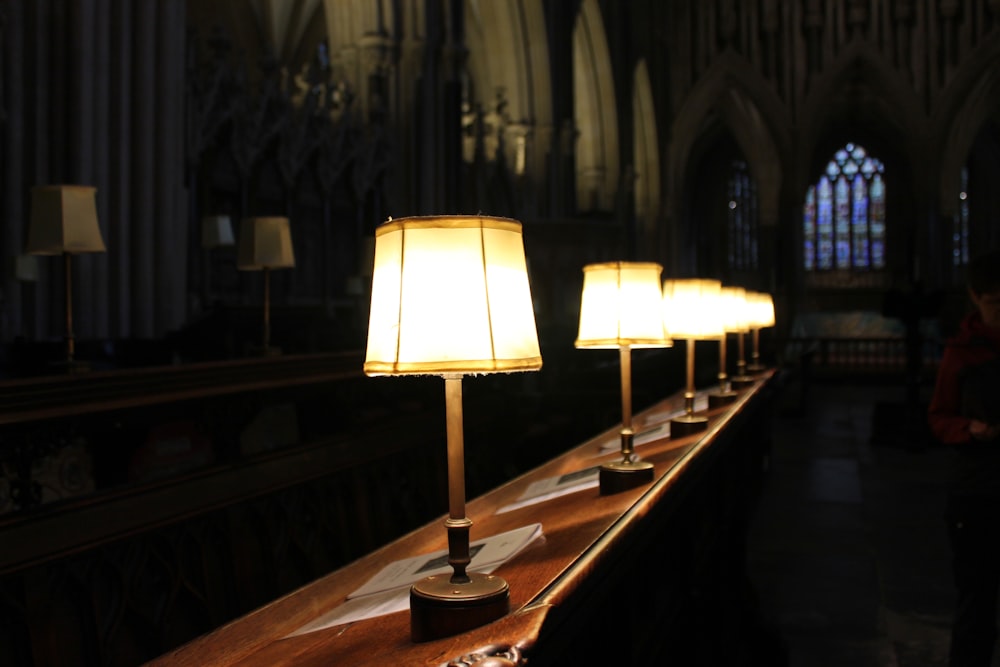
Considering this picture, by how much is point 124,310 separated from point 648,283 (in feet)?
17.1

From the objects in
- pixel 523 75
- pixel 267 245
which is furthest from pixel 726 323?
pixel 523 75

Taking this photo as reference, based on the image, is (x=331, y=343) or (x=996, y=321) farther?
(x=331, y=343)

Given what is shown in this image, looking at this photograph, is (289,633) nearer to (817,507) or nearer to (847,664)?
(847,664)

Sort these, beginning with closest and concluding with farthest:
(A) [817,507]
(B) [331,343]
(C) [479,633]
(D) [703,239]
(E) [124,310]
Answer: (C) [479,633], (A) [817,507], (E) [124,310], (B) [331,343], (D) [703,239]

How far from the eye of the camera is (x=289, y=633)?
1.39 meters

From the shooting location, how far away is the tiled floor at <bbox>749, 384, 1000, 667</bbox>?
3.44 m

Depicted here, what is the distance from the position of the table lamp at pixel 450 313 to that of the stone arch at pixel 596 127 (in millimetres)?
15431

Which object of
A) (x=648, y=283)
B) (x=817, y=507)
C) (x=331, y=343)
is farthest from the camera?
(x=331, y=343)

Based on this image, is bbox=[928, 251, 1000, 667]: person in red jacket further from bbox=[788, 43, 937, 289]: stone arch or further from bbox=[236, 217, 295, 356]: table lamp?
bbox=[788, 43, 937, 289]: stone arch

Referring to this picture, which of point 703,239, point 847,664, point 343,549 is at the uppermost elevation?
point 703,239

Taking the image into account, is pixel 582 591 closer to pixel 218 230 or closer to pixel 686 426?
pixel 686 426

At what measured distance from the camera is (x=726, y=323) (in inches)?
186

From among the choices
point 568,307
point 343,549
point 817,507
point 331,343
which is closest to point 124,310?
point 331,343

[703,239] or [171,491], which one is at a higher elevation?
[703,239]
